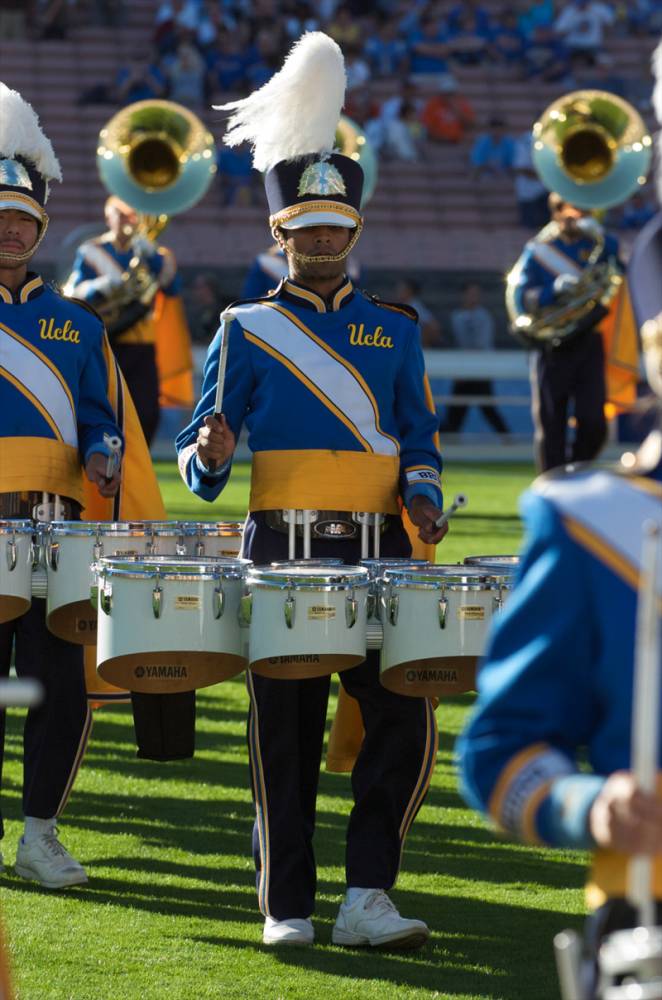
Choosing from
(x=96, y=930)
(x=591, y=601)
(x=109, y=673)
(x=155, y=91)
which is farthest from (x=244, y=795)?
(x=155, y=91)

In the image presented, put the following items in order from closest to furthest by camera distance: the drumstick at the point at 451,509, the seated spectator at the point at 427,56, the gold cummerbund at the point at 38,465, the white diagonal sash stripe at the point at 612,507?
the white diagonal sash stripe at the point at 612,507, the drumstick at the point at 451,509, the gold cummerbund at the point at 38,465, the seated spectator at the point at 427,56

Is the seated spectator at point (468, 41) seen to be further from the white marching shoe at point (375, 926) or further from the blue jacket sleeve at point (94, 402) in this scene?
the white marching shoe at point (375, 926)

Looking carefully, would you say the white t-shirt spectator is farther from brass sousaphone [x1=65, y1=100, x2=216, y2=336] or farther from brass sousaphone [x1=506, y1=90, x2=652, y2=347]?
brass sousaphone [x1=65, y1=100, x2=216, y2=336]

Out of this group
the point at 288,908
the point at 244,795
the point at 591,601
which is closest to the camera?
Result: the point at 591,601

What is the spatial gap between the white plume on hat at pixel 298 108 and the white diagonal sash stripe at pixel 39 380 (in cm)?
71

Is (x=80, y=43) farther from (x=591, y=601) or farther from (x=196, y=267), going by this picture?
(x=591, y=601)

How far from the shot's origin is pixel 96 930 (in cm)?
464

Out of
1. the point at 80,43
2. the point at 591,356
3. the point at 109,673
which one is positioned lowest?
the point at 109,673

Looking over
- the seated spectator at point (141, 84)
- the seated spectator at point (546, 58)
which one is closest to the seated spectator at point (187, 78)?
the seated spectator at point (141, 84)

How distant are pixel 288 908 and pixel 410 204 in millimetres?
18560

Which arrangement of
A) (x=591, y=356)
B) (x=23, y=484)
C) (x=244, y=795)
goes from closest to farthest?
1. (x=23, y=484)
2. (x=244, y=795)
3. (x=591, y=356)

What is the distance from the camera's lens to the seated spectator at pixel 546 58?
24062 mm

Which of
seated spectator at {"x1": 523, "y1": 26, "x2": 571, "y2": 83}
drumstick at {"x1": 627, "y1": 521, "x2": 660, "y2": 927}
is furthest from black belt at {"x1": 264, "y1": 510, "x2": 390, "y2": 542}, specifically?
seated spectator at {"x1": 523, "y1": 26, "x2": 571, "y2": 83}

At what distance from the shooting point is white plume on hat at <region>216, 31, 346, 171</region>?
185 inches
